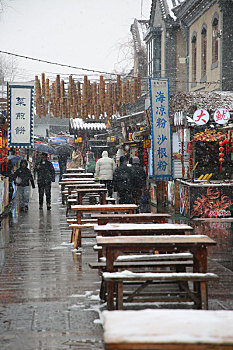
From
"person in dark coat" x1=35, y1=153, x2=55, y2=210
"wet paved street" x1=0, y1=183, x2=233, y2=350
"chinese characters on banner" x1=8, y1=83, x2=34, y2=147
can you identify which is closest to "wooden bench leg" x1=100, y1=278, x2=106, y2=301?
"wet paved street" x1=0, y1=183, x2=233, y2=350

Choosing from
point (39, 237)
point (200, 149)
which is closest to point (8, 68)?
point (200, 149)

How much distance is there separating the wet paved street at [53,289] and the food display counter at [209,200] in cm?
187

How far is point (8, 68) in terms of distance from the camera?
63000 millimetres

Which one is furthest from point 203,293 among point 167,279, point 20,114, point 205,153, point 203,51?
point 203,51

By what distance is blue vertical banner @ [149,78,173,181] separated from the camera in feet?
50.4

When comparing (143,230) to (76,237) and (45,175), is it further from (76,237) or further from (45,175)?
(45,175)

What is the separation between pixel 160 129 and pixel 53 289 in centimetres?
871

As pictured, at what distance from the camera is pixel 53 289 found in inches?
291

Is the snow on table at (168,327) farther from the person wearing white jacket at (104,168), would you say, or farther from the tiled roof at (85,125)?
the tiled roof at (85,125)

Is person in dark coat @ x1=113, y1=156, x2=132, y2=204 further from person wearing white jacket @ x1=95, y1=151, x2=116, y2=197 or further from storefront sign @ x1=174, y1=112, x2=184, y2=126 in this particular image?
person wearing white jacket @ x1=95, y1=151, x2=116, y2=197

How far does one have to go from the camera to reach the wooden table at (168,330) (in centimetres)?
314

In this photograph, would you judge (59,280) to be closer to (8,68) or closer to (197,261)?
(197,261)

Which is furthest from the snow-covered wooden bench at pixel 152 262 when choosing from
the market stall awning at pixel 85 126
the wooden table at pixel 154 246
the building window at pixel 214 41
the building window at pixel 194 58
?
the market stall awning at pixel 85 126

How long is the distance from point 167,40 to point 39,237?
62.5 feet
